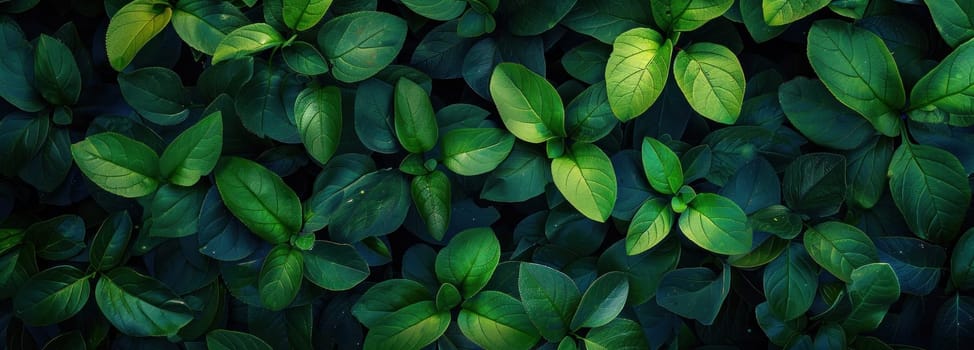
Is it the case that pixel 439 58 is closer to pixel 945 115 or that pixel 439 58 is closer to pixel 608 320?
pixel 608 320

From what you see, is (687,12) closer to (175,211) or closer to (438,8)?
(438,8)

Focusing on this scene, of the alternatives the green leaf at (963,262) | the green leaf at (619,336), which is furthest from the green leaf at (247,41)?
the green leaf at (963,262)

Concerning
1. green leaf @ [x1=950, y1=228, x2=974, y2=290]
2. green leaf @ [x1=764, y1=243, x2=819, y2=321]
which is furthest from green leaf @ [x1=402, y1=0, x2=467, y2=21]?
green leaf @ [x1=950, y1=228, x2=974, y2=290]

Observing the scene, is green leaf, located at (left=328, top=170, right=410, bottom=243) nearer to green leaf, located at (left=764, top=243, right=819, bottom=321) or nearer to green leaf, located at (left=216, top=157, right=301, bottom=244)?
green leaf, located at (left=216, top=157, right=301, bottom=244)

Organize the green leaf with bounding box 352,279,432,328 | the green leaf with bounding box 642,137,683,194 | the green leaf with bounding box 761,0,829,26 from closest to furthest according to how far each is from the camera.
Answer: the green leaf with bounding box 761,0,829,26, the green leaf with bounding box 642,137,683,194, the green leaf with bounding box 352,279,432,328

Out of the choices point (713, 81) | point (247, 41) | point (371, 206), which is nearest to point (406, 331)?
point (371, 206)
